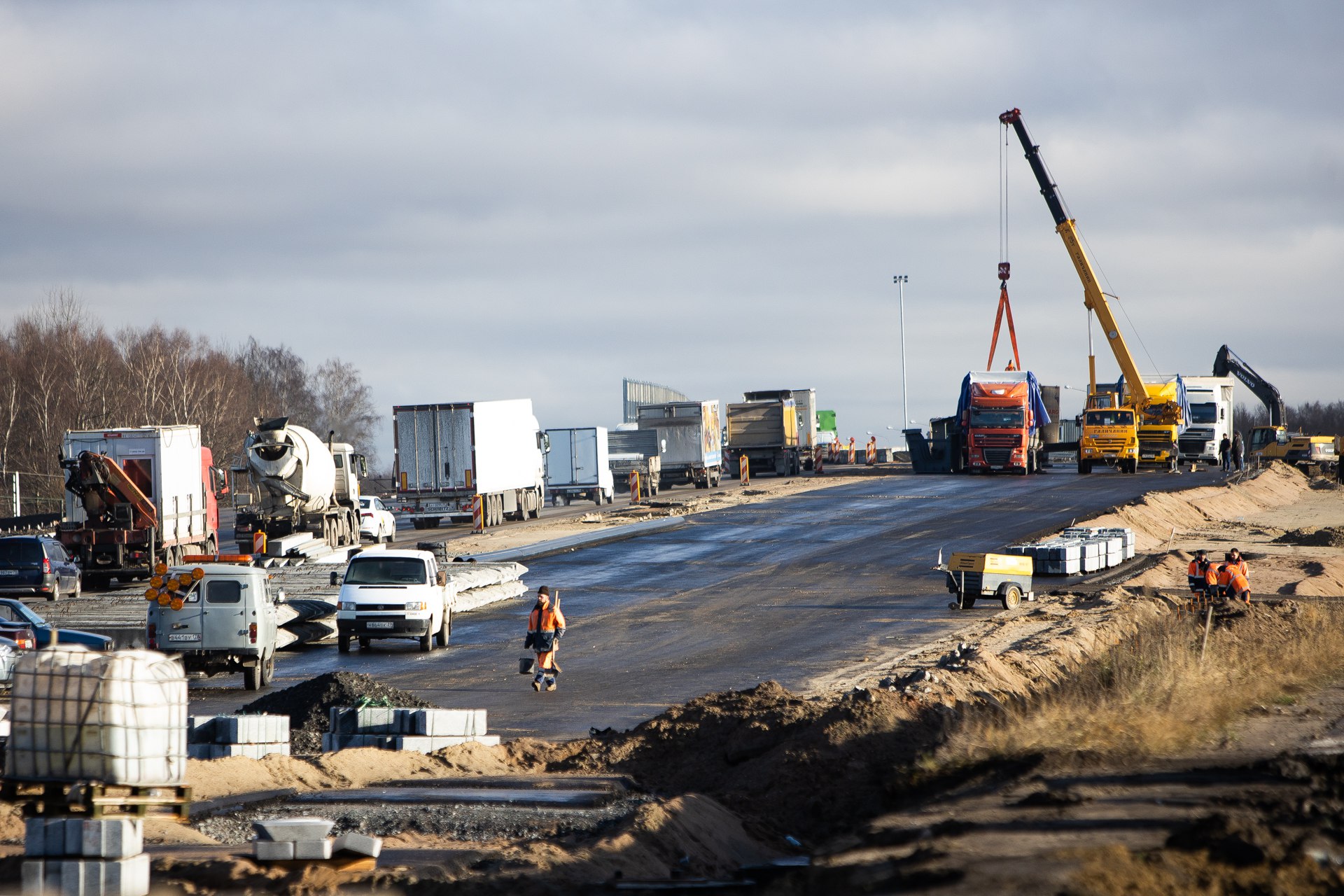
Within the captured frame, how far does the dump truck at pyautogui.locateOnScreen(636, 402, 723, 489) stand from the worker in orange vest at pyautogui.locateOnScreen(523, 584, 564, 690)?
42915 mm

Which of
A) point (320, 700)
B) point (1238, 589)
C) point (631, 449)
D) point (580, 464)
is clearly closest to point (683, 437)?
point (631, 449)

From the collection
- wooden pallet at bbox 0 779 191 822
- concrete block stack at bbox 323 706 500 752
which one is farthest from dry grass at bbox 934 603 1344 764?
wooden pallet at bbox 0 779 191 822

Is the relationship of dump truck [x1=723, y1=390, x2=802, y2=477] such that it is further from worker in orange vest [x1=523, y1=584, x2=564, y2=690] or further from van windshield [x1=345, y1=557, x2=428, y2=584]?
worker in orange vest [x1=523, y1=584, x2=564, y2=690]

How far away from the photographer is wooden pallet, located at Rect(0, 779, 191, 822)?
8.07m

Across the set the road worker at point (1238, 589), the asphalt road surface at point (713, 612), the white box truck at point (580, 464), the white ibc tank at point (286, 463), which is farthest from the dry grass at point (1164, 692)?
the white box truck at point (580, 464)

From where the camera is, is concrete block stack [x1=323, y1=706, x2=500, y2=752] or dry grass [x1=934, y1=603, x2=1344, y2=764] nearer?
dry grass [x1=934, y1=603, x2=1344, y2=764]

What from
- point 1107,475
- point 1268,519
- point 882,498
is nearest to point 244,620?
point 882,498

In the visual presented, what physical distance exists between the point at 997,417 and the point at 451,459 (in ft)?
85.0

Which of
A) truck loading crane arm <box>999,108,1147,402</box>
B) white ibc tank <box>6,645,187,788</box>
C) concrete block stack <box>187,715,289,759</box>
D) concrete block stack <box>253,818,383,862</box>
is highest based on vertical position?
truck loading crane arm <box>999,108,1147,402</box>

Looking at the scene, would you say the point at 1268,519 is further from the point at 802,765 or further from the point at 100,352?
the point at 100,352

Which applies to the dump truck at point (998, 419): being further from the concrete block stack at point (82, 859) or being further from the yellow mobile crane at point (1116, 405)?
the concrete block stack at point (82, 859)

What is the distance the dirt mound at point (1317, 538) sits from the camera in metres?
36.2

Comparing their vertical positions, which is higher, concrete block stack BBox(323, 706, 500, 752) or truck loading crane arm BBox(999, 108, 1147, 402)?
truck loading crane arm BBox(999, 108, 1147, 402)

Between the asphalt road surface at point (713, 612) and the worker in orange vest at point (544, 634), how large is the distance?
1.10 ft
